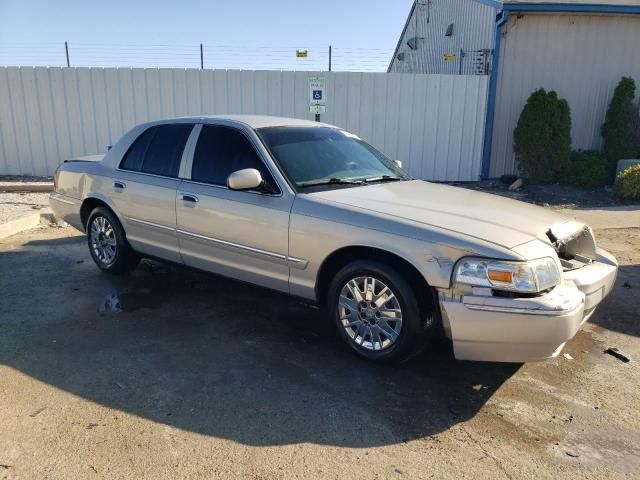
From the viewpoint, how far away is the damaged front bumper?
316 cm

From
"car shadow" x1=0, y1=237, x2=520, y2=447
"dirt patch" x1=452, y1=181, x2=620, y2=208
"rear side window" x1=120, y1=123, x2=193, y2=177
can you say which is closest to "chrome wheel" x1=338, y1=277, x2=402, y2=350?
"car shadow" x1=0, y1=237, x2=520, y2=447

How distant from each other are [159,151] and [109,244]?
1.24 m

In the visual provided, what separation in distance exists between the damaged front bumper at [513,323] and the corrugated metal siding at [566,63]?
10334 millimetres

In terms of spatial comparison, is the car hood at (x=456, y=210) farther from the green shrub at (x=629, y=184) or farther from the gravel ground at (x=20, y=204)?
the green shrub at (x=629, y=184)

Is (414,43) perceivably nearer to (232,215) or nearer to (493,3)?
(493,3)

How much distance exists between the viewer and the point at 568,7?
11969 millimetres

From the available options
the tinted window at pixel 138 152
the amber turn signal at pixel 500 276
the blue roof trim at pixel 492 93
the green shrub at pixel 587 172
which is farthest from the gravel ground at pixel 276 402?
the blue roof trim at pixel 492 93

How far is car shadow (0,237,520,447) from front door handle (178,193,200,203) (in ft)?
3.26

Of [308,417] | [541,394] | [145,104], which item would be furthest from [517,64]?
[308,417]

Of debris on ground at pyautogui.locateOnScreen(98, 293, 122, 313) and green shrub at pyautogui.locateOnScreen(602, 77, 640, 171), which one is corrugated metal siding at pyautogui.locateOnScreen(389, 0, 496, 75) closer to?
green shrub at pyautogui.locateOnScreen(602, 77, 640, 171)

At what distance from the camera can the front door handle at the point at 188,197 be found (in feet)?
15.2

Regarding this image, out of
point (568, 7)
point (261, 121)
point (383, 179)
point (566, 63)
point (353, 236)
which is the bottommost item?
point (353, 236)

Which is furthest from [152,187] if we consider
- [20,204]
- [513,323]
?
[20,204]

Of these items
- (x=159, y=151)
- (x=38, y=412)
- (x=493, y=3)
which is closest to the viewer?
(x=38, y=412)
